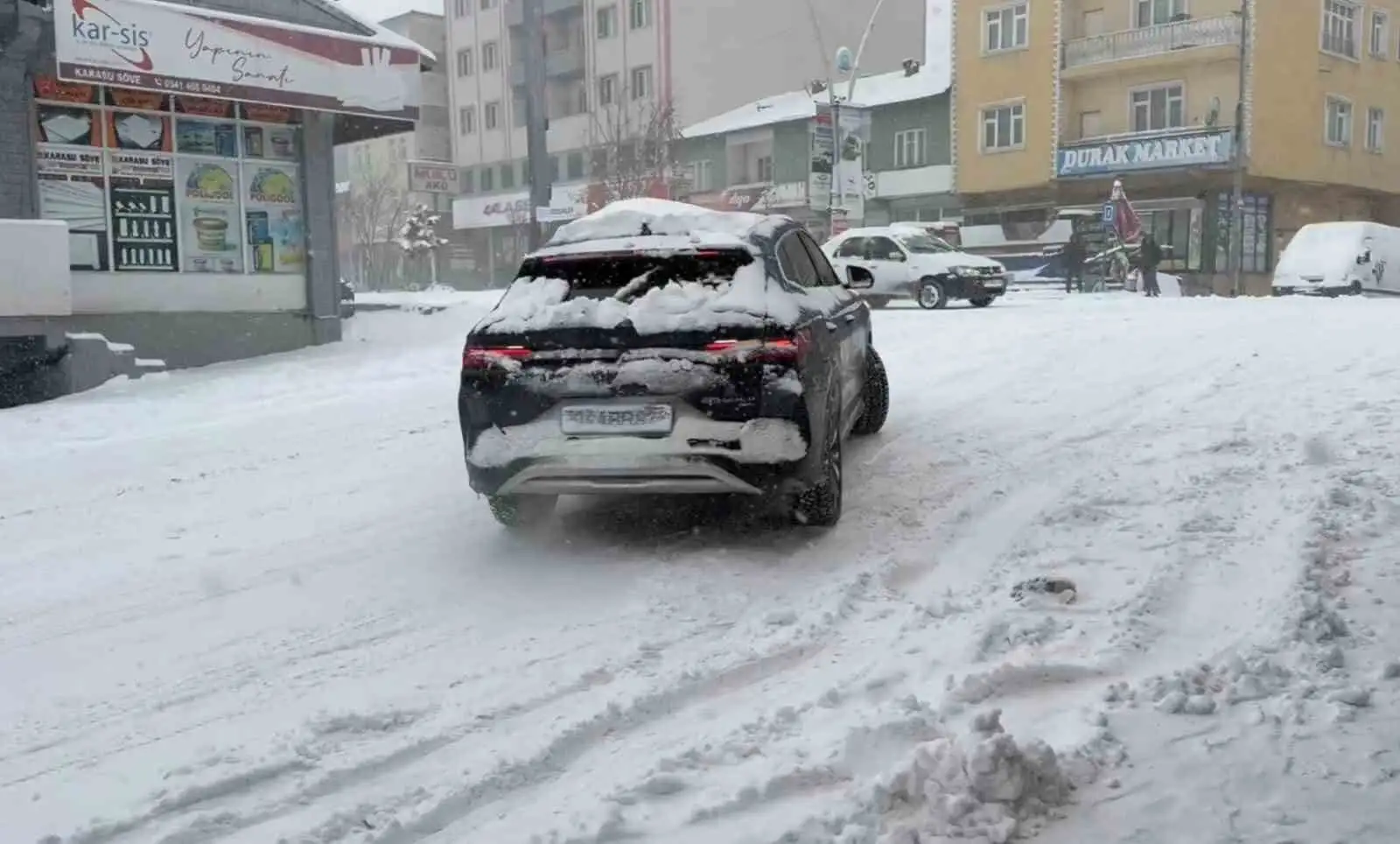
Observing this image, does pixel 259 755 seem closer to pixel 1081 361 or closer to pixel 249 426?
pixel 249 426

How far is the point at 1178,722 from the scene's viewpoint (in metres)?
3.80

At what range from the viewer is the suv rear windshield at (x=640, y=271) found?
609 cm

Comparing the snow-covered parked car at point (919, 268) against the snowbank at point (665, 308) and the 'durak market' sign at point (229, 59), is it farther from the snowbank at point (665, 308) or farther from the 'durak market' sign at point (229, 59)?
the snowbank at point (665, 308)

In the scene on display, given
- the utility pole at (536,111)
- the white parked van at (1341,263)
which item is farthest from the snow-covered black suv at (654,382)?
the white parked van at (1341,263)

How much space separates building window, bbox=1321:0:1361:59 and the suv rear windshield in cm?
3888

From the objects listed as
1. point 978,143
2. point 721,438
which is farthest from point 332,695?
point 978,143

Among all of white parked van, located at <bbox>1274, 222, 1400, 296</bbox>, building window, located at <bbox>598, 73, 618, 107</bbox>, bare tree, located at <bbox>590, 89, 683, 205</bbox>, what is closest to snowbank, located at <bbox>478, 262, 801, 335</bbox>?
white parked van, located at <bbox>1274, 222, 1400, 296</bbox>

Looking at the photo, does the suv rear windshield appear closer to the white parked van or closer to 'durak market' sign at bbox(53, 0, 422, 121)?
'durak market' sign at bbox(53, 0, 422, 121)

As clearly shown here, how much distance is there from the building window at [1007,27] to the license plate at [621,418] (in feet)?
129

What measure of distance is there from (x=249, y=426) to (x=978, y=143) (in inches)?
1419

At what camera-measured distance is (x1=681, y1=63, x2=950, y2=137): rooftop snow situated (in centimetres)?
4491

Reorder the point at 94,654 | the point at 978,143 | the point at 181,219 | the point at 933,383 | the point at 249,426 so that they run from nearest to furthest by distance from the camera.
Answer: the point at 94,654, the point at 249,426, the point at 933,383, the point at 181,219, the point at 978,143

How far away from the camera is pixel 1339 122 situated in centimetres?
3928

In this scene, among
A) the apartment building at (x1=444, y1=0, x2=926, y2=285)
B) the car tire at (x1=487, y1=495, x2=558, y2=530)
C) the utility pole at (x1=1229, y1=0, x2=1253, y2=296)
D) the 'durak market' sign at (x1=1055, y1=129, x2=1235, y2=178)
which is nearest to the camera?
the car tire at (x1=487, y1=495, x2=558, y2=530)
